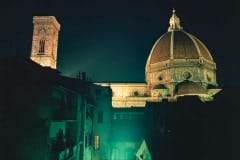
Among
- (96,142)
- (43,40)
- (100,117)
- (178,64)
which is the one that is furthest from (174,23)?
(96,142)

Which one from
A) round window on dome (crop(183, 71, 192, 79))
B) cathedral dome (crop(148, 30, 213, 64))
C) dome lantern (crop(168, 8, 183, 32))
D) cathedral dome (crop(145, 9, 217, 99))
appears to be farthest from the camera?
dome lantern (crop(168, 8, 183, 32))

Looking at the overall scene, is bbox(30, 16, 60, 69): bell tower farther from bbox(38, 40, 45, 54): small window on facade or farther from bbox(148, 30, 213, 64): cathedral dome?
bbox(148, 30, 213, 64): cathedral dome

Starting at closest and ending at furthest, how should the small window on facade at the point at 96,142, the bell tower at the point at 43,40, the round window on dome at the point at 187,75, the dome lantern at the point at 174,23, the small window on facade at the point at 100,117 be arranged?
the small window on facade at the point at 96,142, the small window on facade at the point at 100,117, the round window on dome at the point at 187,75, the bell tower at the point at 43,40, the dome lantern at the point at 174,23

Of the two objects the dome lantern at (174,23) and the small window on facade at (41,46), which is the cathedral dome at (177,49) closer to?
the dome lantern at (174,23)

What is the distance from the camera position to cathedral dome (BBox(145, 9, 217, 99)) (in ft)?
146

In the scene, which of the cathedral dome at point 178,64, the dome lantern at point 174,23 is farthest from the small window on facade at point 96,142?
the dome lantern at point 174,23

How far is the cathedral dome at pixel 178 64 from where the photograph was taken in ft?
146

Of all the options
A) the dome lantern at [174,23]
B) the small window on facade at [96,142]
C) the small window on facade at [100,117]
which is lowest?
the small window on facade at [96,142]

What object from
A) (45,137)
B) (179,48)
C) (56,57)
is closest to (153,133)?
(45,137)

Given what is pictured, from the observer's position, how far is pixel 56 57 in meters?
52.1

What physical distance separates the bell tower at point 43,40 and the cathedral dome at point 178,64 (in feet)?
72.2

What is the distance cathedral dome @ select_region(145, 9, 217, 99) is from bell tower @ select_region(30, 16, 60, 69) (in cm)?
2200

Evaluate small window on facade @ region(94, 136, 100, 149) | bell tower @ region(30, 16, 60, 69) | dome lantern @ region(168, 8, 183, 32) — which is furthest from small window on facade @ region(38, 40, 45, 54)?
dome lantern @ region(168, 8, 183, 32)

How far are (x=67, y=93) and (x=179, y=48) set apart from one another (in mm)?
34756
